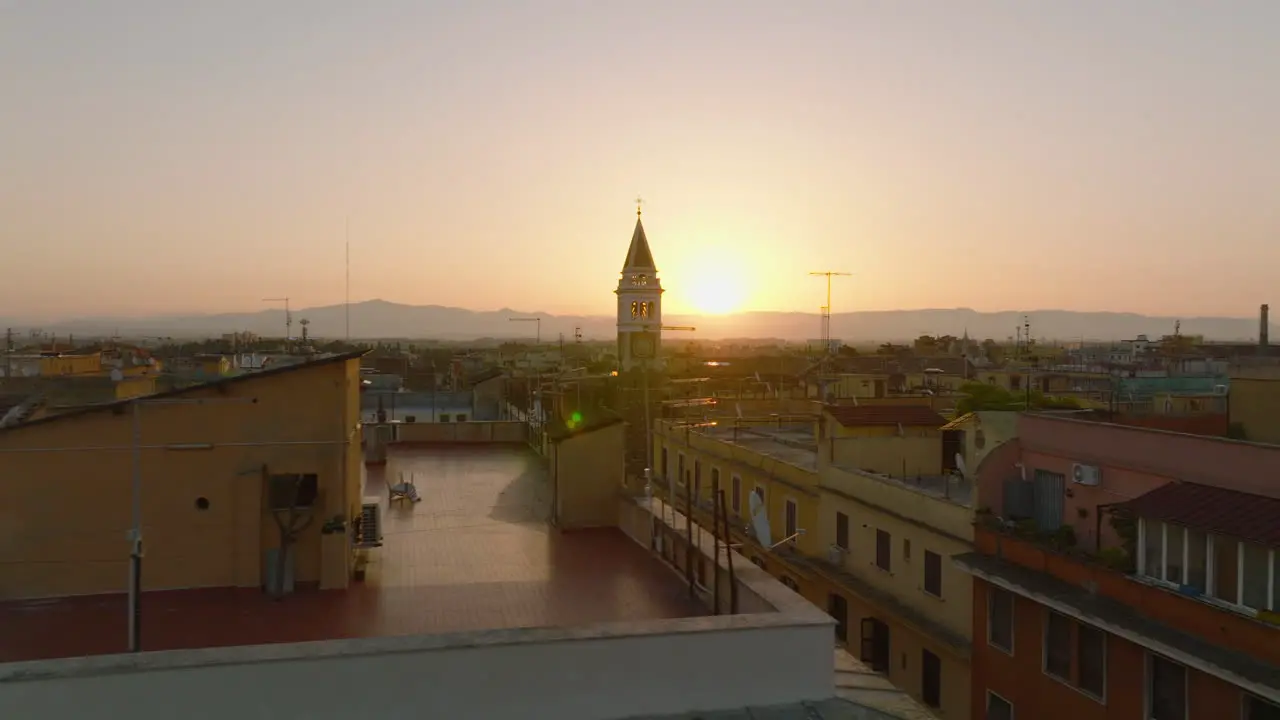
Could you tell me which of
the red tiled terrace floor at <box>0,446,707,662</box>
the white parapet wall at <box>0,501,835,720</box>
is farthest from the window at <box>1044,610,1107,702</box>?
the white parapet wall at <box>0,501,835,720</box>

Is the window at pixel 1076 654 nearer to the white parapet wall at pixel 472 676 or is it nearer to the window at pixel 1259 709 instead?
the window at pixel 1259 709

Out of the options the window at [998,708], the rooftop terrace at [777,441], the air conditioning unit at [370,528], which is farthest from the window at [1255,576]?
the rooftop terrace at [777,441]

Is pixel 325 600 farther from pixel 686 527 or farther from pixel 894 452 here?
pixel 894 452

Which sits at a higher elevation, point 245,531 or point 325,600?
point 245,531

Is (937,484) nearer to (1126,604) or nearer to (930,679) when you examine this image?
(930,679)

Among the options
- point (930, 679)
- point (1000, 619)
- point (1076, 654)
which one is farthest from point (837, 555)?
point (1076, 654)

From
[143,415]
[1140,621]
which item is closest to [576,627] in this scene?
[143,415]

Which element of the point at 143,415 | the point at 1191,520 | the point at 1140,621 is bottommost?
the point at 1140,621
